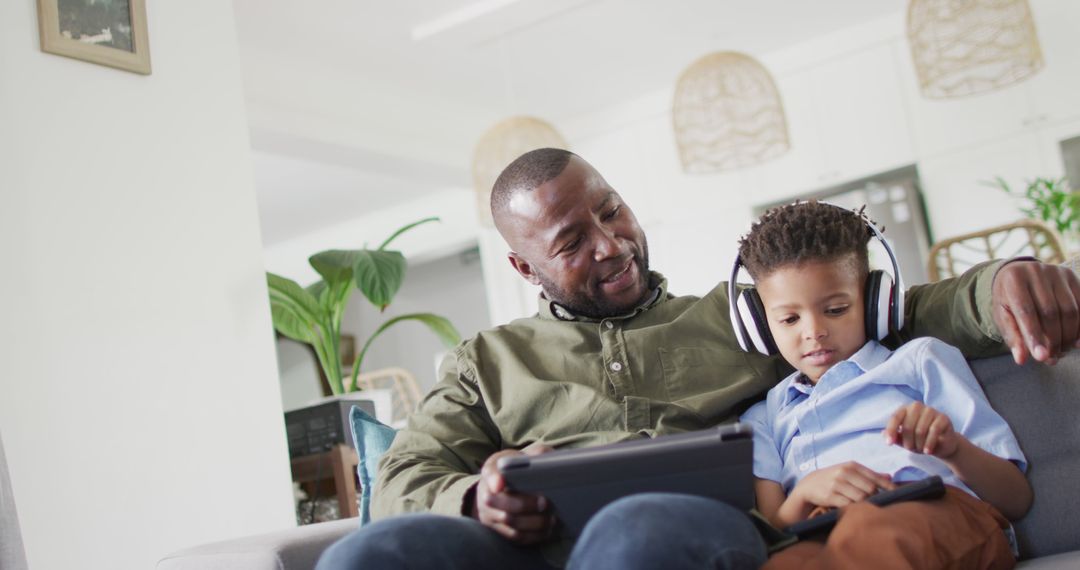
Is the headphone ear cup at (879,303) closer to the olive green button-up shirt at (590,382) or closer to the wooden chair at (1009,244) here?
the olive green button-up shirt at (590,382)

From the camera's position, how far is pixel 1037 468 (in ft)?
3.92

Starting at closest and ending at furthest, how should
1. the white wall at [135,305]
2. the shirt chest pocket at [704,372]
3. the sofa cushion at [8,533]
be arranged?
the shirt chest pocket at [704,372] → the sofa cushion at [8,533] → the white wall at [135,305]

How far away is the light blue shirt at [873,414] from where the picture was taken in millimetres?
1185

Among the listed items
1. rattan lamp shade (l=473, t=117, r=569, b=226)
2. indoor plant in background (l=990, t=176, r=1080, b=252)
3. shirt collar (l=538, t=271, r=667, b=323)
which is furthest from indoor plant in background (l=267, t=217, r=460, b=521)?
indoor plant in background (l=990, t=176, r=1080, b=252)

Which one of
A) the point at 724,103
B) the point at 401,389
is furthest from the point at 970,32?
the point at 401,389

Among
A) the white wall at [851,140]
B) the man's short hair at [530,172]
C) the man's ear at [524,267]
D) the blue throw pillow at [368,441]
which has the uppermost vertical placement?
the white wall at [851,140]

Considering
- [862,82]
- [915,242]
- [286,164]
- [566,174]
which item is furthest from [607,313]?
[286,164]

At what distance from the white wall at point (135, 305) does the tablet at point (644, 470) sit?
1644 mm

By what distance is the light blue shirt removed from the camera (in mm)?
1185

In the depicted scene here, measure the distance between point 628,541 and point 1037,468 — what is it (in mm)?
617

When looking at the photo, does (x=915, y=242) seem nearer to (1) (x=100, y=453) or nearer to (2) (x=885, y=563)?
(1) (x=100, y=453)

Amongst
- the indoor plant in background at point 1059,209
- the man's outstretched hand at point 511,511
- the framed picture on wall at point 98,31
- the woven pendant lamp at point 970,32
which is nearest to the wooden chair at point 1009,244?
the indoor plant in background at point 1059,209

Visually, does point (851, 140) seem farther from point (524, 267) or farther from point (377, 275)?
point (524, 267)

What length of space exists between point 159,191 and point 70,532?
2.89 ft
